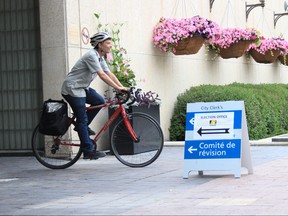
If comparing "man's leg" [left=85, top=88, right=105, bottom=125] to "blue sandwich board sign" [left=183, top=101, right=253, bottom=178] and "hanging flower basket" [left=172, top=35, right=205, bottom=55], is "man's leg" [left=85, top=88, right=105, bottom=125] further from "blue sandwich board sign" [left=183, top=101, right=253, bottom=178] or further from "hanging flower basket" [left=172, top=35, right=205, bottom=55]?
"hanging flower basket" [left=172, top=35, right=205, bottom=55]

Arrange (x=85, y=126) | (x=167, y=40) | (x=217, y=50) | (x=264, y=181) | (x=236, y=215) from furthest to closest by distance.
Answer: (x=217, y=50)
(x=167, y=40)
(x=85, y=126)
(x=264, y=181)
(x=236, y=215)

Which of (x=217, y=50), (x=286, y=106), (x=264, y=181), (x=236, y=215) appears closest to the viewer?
(x=236, y=215)

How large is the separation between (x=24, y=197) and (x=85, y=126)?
228 cm

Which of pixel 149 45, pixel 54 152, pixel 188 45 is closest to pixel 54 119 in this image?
pixel 54 152

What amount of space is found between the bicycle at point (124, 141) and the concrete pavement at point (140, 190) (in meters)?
0.15

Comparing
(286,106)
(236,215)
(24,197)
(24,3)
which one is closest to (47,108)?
(24,197)

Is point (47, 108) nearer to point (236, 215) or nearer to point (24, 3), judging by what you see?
point (24, 3)

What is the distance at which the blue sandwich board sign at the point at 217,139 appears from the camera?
27.6 feet

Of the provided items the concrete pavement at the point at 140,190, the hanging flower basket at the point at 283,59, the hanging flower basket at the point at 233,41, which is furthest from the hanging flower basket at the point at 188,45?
the hanging flower basket at the point at 283,59

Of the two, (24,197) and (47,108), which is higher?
(47,108)

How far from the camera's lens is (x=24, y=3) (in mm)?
11969

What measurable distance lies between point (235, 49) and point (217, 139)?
345 inches

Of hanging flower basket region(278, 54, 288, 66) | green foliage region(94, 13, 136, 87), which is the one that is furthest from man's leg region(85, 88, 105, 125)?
hanging flower basket region(278, 54, 288, 66)

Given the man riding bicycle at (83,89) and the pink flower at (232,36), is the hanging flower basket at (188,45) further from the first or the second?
the man riding bicycle at (83,89)
